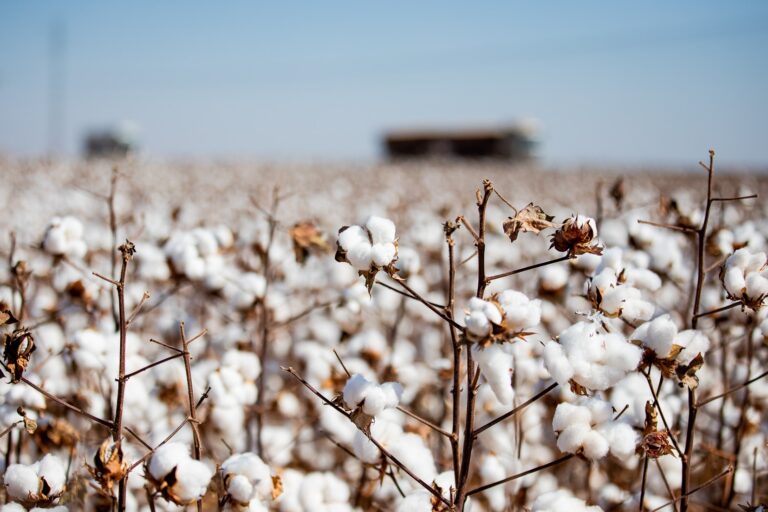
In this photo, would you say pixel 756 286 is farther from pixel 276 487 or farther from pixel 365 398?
pixel 276 487

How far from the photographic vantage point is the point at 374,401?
1354mm

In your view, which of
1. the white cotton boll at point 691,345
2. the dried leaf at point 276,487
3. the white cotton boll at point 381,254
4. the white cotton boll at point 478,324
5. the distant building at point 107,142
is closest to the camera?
the white cotton boll at point 478,324

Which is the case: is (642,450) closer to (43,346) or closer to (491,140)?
(43,346)

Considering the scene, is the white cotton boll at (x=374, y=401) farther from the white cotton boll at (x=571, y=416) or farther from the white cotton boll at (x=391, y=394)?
the white cotton boll at (x=571, y=416)

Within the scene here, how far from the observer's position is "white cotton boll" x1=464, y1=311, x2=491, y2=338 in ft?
3.81

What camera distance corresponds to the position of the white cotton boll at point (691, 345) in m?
1.40

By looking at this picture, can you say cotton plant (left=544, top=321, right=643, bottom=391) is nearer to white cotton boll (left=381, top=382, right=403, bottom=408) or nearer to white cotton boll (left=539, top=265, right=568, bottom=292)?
white cotton boll (left=381, top=382, right=403, bottom=408)

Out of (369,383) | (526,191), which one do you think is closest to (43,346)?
(369,383)

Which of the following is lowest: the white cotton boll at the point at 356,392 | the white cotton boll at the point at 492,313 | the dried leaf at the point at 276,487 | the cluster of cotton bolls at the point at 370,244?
the dried leaf at the point at 276,487

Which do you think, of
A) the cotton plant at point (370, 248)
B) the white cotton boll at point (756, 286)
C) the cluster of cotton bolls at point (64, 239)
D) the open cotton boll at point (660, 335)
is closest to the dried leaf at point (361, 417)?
the cotton plant at point (370, 248)

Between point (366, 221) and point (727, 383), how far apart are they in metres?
2.08

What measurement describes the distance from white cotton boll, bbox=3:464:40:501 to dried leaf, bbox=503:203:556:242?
1.05m

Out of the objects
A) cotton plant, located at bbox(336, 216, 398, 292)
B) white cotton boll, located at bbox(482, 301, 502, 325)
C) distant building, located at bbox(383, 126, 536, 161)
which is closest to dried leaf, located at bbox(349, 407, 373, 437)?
cotton plant, located at bbox(336, 216, 398, 292)

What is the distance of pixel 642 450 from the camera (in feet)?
4.77
